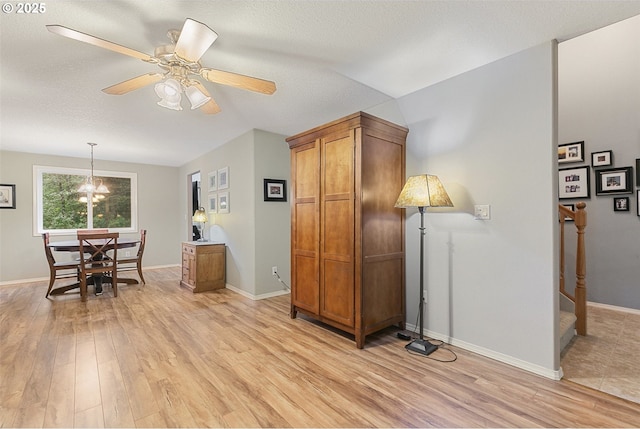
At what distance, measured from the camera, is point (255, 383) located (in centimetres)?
204

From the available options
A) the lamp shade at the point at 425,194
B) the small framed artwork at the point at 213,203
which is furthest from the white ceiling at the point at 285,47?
the small framed artwork at the point at 213,203

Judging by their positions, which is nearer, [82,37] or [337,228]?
[82,37]

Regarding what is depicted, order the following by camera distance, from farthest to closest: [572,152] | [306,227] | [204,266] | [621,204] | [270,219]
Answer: [204,266]
[270,219]
[572,152]
[621,204]
[306,227]

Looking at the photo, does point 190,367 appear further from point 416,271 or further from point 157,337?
point 416,271

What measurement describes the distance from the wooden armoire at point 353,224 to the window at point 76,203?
17.2ft

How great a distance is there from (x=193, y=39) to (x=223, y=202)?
11.8ft

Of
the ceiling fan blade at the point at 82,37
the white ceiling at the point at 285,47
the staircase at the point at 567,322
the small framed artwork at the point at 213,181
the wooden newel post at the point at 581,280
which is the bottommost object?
the staircase at the point at 567,322

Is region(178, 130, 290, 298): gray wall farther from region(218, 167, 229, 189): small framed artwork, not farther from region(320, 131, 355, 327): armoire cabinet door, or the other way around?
region(320, 131, 355, 327): armoire cabinet door

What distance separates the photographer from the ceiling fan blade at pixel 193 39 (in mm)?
1561

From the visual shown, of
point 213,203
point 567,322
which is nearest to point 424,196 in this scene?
point 567,322

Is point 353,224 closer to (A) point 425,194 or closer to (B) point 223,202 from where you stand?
(A) point 425,194

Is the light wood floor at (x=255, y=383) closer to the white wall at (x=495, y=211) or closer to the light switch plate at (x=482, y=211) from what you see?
the white wall at (x=495, y=211)

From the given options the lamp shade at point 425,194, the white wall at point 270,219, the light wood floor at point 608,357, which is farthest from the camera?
the white wall at point 270,219

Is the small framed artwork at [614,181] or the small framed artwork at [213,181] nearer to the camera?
the small framed artwork at [614,181]
